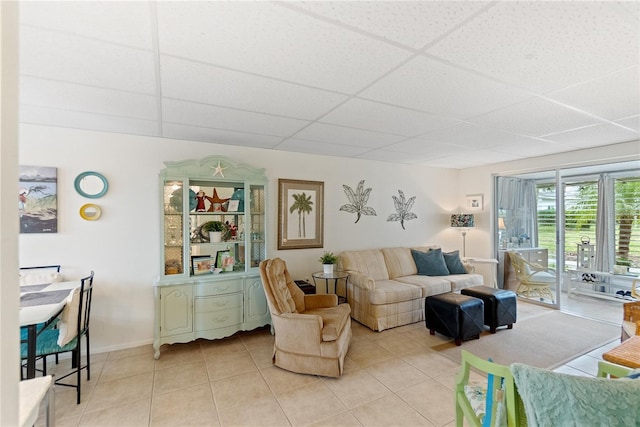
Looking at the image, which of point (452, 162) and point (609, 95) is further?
point (452, 162)

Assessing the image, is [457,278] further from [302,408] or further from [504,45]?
[504,45]

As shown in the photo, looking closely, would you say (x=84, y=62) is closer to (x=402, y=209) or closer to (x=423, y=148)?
(x=423, y=148)

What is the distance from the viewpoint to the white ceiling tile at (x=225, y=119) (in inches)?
96.6

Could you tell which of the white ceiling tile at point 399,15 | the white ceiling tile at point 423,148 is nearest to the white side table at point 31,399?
the white ceiling tile at point 399,15

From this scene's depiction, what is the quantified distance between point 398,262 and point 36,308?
4273 millimetres

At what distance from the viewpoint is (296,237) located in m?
4.14

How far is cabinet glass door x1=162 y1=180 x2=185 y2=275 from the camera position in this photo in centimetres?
313

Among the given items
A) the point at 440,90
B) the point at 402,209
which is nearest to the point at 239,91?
the point at 440,90

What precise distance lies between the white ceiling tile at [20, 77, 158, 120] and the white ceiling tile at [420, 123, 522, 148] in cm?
292

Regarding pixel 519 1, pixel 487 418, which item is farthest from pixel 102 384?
pixel 519 1

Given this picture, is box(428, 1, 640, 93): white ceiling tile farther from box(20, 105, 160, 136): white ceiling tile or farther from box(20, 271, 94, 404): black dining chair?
box(20, 271, 94, 404): black dining chair

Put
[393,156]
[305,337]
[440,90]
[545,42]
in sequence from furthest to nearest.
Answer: [393,156], [305,337], [440,90], [545,42]

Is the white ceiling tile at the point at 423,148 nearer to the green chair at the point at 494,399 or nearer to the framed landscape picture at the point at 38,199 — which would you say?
the green chair at the point at 494,399

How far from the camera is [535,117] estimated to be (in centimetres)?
270
